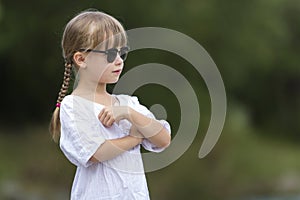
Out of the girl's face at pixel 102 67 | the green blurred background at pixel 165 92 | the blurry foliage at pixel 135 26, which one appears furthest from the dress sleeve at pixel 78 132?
the blurry foliage at pixel 135 26

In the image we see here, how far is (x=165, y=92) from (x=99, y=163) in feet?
33.8

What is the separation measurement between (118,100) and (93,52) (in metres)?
0.19

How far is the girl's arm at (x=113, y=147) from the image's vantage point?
2488 millimetres

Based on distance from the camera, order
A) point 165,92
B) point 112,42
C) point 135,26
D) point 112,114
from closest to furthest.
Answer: point 112,114 < point 112,42 < point 135,26 < point 165,92

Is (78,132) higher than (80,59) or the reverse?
the reverse

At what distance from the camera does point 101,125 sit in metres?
2.53

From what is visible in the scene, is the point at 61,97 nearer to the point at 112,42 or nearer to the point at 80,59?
the point at 80,59

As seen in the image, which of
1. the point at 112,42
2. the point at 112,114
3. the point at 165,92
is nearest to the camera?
the point at 112,114

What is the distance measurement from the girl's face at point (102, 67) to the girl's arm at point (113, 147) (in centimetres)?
20

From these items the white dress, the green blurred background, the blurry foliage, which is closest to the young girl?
the white dress

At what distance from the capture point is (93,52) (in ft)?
8.41

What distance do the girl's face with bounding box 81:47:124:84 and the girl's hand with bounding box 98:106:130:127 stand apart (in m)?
0.13

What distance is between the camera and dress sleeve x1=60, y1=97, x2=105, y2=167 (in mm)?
2498

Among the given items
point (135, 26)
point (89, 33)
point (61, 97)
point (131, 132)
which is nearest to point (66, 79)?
point (61, 97)
